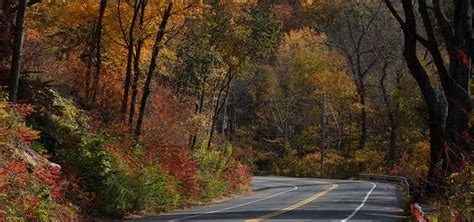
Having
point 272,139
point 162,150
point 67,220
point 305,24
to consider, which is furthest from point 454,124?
point 305,24

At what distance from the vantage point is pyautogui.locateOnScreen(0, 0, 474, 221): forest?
1444 cm

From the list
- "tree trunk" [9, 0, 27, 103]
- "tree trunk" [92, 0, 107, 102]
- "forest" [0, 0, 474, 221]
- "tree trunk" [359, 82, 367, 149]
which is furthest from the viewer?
"tree trunk" [359, 82, 367, 149]

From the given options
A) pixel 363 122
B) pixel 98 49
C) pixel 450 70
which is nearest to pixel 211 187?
pixel 98 49

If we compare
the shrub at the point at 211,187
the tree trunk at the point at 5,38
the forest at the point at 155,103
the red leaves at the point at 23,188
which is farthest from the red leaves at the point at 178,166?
the red leaves at the point at 23,188

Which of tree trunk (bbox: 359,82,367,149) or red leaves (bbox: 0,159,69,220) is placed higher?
tree trunk (bbox: 359,82,367,149)

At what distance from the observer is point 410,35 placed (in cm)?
2077

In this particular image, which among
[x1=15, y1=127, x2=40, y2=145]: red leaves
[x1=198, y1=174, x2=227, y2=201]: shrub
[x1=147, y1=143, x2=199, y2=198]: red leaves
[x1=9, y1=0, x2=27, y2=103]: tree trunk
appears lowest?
[x1=198, y1=174, x2=227, y2=201]: shrub

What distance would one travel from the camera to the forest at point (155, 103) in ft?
47.4

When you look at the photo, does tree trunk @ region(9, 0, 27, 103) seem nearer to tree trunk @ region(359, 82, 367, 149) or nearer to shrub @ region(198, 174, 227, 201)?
shrub @ region(198, 174, 227, 201)

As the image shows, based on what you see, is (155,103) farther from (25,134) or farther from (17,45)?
(25,134)

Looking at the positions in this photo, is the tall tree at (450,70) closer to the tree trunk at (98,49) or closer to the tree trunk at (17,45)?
the tree trunk at (17,45)

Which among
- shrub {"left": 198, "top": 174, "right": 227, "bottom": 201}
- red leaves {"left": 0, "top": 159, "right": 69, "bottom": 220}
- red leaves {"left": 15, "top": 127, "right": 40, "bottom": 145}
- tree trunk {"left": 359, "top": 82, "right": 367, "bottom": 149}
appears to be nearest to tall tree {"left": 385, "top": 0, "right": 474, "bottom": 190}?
red leaves {"left": 0, "top": 159, "right": 69, "bottom": 220}

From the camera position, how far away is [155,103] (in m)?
31.0

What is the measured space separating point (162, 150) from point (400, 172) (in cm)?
2593
